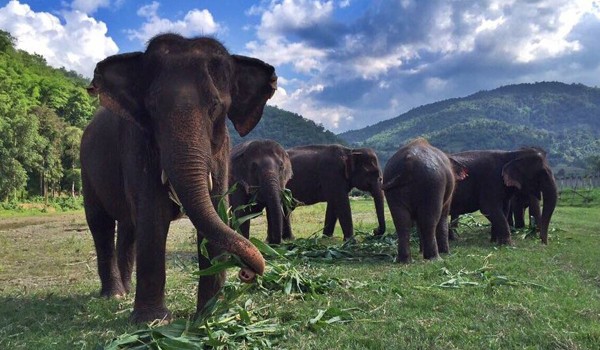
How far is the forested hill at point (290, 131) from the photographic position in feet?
481

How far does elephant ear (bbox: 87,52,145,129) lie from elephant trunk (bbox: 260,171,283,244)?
742 cm

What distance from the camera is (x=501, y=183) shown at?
1438 centimetres

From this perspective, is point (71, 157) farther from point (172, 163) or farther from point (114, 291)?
point (172, 163)

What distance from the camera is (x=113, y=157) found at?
6.75 metres

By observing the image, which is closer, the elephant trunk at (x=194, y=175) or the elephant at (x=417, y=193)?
the elephant trunk at (x=194, y=175)

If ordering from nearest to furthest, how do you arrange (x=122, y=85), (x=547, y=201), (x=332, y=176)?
1. (x=122, y=85)
2. (x=547, y=201)
3. (x=332, y=176)

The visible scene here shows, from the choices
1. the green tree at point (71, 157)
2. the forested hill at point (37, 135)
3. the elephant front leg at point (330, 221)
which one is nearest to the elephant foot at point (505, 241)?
the elephant front leg at point (330, 221)

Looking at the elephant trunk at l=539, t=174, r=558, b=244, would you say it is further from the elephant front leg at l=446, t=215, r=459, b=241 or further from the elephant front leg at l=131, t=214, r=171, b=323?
the elephant front leg at l=131, t=214, r=171, b=323

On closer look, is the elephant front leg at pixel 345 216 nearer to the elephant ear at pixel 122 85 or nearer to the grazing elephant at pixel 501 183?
the grazing elephant at pixel 501 183

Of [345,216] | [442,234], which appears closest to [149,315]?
[442,234]

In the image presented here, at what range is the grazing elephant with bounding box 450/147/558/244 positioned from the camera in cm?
1354

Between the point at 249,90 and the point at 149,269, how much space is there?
2.32 meters

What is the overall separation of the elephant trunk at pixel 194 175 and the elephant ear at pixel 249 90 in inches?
47.4

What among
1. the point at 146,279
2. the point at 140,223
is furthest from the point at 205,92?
the point at 146,279
